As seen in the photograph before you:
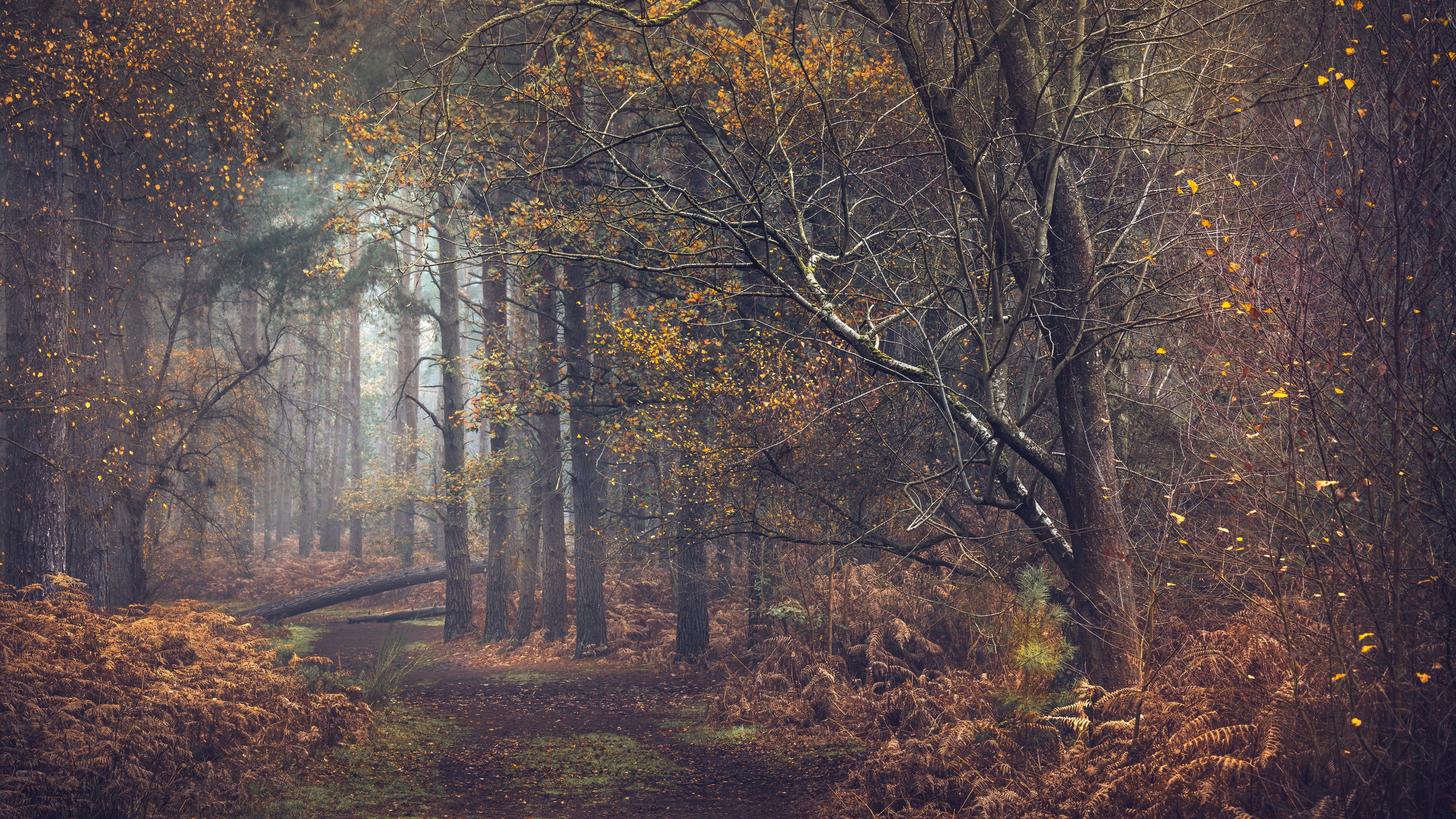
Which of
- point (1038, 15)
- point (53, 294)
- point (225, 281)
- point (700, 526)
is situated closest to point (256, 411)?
point (225, 281)

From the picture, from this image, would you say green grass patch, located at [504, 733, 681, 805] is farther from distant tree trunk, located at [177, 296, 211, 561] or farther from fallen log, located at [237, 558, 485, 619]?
fallen log, located at [237, 558, 485, 619]

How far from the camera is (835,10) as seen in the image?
10.2 metres

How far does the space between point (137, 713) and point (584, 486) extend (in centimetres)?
774

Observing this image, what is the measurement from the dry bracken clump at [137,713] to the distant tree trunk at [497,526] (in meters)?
6.11

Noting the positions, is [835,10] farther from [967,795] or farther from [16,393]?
[16,393]

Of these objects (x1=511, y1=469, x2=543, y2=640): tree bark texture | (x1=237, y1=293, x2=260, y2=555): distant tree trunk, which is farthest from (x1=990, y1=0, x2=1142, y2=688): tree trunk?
(x1=237, y1=293, x2=260, y2=555): distant tree trunk

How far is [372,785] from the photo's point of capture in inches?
279

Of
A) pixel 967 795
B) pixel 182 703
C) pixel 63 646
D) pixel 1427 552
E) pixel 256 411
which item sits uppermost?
pixel 256 411

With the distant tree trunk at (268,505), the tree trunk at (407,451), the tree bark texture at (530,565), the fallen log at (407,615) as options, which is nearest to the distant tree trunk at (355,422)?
the tree trunk at (407,451)

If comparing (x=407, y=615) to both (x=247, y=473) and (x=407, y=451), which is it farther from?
(x=247, y=473)

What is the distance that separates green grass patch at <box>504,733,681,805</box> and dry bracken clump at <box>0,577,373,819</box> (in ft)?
5.82

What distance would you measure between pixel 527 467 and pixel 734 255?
8.65m

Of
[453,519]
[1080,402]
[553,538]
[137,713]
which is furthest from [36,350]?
[1080,402]

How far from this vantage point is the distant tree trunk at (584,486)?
12992 mm
